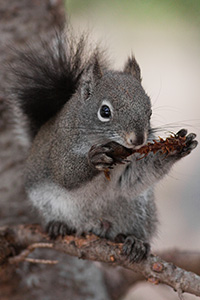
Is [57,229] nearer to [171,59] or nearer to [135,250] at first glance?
[135,250]

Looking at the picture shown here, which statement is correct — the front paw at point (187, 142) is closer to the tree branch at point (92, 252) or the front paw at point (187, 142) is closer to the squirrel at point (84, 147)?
the squirrel at point (84, 147)

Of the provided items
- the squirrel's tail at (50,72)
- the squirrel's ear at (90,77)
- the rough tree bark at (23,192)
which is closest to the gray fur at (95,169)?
the squirrel's ear at (90,77)

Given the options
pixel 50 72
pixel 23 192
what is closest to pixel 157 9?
pixel 50 72

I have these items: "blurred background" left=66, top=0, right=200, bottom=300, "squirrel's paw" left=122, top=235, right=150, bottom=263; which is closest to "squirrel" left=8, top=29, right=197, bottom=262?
"squirrel's paw" left=122, top=235, right=150, bottom=263

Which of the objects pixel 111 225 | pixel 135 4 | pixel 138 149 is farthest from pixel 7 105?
pixel 135 4

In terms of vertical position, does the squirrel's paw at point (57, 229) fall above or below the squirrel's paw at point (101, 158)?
below

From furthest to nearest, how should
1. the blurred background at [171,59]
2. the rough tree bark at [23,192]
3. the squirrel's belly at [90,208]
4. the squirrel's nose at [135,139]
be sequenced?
1. the rough tree bark at [23,192]
2. the squirrel's belly at [90,208]
3. the squirrel's nose at [135,139]
4. the blurred background at [171,59]

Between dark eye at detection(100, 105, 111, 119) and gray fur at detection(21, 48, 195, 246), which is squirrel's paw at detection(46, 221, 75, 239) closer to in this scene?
gray fur at detection(21, 48, 195, 246)
